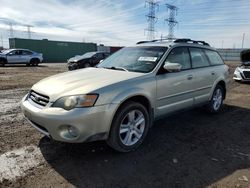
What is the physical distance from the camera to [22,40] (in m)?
32.9

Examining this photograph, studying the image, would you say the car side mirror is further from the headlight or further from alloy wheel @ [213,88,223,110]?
alloy wheel @ [213,88,223,110]

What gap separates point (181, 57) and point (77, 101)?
251 cm

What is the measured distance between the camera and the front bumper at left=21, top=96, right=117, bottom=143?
10.2 feet

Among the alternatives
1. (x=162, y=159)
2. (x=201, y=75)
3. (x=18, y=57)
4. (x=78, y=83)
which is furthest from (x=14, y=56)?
(x=162, y=159)

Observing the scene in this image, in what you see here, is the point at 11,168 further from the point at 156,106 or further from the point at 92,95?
the point at 156,106

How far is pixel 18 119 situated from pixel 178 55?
361 centimetres

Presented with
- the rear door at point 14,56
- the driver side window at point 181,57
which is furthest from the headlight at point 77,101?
the rear door at point 14,56

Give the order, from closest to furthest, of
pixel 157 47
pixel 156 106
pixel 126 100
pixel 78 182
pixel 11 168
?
pixel 78 182 → pixel 11 168 → pixel 126 100 → pixel 156 106 → pixel 157 47

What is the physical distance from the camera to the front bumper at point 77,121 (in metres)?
3.11

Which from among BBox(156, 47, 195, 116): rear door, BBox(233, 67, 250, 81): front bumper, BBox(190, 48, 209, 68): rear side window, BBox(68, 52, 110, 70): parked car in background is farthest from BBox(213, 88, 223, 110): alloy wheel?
BBox(68, 52, 110, 70): parked car in background

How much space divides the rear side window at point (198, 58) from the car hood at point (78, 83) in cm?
174

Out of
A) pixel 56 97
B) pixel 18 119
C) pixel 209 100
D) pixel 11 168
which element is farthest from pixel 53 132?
pixel 209 100

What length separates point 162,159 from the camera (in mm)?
3566

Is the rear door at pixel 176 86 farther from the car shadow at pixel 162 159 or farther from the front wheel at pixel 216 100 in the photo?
the front wheel at pixel 216 100
